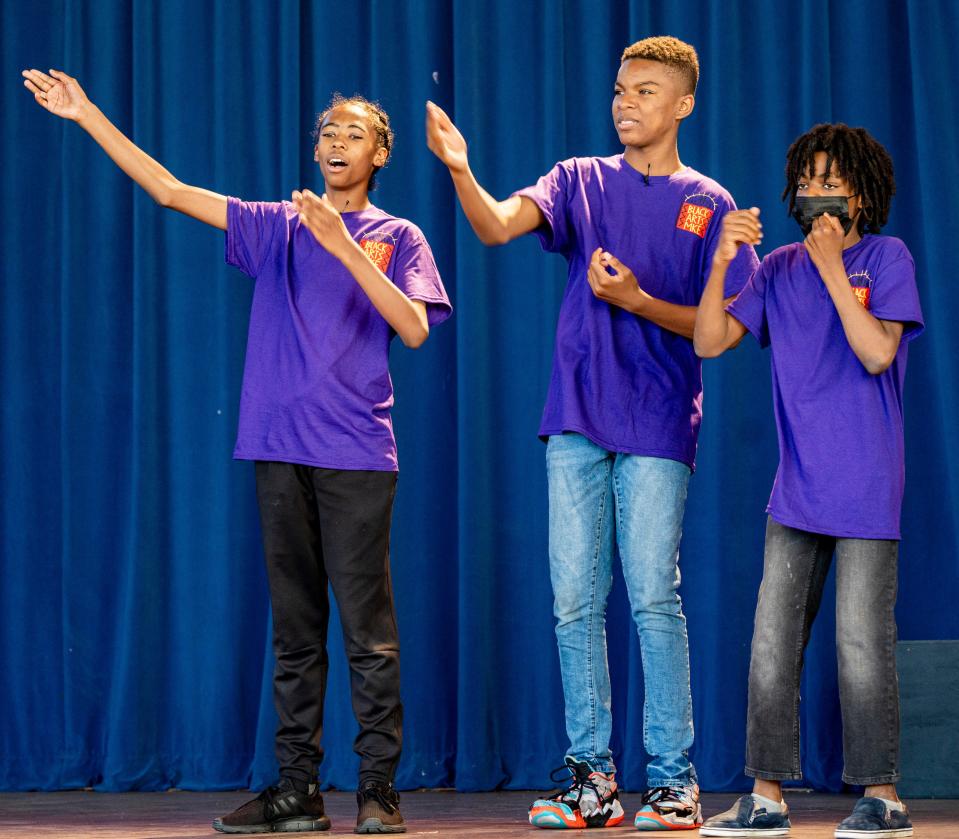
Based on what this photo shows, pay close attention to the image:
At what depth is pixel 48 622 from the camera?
11.6ft

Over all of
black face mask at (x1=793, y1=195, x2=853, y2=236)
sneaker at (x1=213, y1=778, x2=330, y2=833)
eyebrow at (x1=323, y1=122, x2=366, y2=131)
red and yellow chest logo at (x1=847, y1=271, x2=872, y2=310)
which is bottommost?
sneaker at (x1=213, y1=778, x2=330, y2=833)

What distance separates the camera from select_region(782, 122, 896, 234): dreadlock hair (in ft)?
7.59

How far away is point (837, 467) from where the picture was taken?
2.21 m

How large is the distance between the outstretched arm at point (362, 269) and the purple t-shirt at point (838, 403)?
653mm

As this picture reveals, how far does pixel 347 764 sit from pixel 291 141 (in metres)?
1.65

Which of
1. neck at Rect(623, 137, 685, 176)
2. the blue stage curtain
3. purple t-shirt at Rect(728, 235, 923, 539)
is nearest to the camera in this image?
purple t-shirt at Rect(728, 235, 923, 539)

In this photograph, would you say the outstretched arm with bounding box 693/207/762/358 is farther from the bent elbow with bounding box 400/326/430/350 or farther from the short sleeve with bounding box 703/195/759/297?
the bent elbow with bounding box 400/326/430/350

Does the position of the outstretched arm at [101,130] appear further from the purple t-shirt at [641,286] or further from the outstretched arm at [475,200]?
the purple t-shirt at [641,286]

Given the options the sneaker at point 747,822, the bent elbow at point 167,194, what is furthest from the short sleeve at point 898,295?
the bent elbow at point 167,194

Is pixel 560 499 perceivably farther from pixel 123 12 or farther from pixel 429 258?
pixel 123 12

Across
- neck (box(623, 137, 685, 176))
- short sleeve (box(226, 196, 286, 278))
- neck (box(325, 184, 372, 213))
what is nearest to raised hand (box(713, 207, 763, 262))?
neck (box(623, 137, 685, 176))

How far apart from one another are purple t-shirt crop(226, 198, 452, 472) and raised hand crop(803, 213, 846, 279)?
712 mm

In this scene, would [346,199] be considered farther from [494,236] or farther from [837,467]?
[837,467]

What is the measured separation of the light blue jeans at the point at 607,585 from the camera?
2400mm
